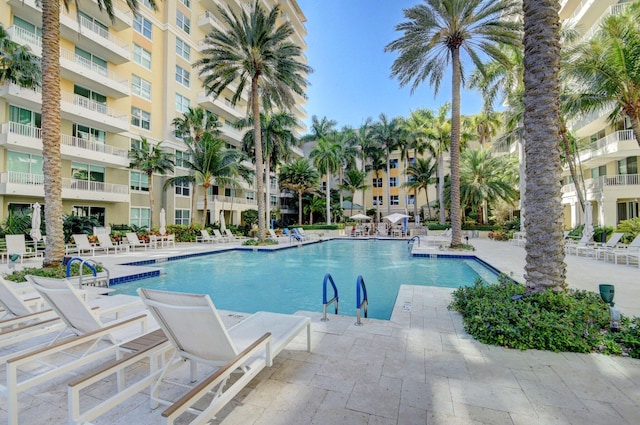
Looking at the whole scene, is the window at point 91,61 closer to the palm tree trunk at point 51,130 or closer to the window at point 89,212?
the window at point 89,212

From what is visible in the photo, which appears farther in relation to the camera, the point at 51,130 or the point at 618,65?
the point at 618,65

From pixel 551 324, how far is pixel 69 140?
80.7 ft

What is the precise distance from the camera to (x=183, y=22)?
93.6ft

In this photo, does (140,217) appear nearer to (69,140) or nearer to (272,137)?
(69,140)

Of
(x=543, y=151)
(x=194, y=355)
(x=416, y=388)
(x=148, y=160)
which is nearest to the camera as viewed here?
(x=194, y=355)

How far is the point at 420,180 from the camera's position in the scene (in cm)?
3484

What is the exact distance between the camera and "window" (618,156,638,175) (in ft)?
65.8

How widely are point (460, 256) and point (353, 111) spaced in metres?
34.7

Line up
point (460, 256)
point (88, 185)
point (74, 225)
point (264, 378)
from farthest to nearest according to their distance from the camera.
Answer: point (88, 185), point (74, 225), point (460, 256), point (264, 378)

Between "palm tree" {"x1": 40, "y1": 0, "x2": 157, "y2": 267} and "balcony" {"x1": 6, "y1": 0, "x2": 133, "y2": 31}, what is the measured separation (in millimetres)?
7371

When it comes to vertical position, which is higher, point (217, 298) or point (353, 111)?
point (353, 111)

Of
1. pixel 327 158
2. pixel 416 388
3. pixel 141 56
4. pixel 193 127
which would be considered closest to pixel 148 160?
pixel 193 127

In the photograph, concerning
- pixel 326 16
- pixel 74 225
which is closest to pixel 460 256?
pixel 326 16

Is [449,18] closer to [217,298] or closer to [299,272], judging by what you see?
[299,272]
